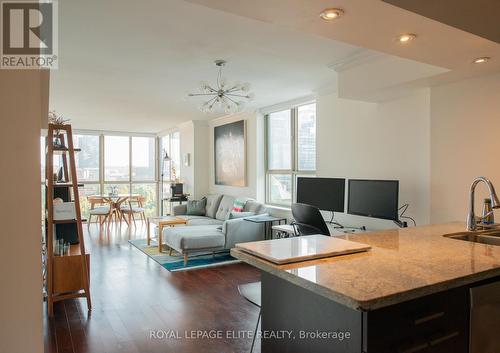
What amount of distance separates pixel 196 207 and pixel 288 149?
2.57 metres

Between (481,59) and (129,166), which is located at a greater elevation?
(481,59)

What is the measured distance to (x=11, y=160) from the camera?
104 centimetres

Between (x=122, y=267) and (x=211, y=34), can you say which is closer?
(x=211, y=34)

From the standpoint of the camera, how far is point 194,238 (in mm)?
4852

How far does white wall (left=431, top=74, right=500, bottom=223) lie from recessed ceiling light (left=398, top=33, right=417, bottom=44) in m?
1.11

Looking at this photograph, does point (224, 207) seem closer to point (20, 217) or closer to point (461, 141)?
point (461, 141)

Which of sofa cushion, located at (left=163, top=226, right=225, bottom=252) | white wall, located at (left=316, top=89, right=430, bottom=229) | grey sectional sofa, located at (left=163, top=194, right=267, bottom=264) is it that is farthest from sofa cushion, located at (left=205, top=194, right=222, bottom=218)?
white wall, located at (left=316, top=89, right=430, bottom=229)

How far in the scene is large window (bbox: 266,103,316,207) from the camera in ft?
16.9

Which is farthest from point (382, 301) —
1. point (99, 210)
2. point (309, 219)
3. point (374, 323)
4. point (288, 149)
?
point (99, 210)

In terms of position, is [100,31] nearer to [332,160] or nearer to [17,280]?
[17,280]

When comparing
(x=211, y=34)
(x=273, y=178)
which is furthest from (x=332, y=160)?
(x=211, y=34)

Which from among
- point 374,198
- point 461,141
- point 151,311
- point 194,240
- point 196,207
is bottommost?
point 151,311

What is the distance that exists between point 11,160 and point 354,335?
1.22 metres

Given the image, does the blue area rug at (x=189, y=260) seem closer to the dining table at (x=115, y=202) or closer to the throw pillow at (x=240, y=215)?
the throw pillow at (x=240, y=215)
